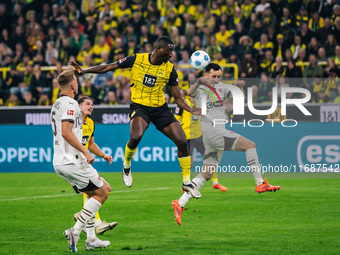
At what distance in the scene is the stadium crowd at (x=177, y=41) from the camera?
1911 cm

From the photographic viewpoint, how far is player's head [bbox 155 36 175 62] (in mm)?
9750

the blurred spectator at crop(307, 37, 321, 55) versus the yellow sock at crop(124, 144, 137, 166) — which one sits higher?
the blurred spectator at crop(307, 37, 321, 55)

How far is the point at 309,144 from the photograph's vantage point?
16.8 metres

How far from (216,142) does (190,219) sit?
4.35 ft

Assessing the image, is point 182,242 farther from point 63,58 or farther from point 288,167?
point 63,58

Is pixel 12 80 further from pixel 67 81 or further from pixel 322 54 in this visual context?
pixel 67 81

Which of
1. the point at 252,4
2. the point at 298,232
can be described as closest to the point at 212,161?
the point at 298,232

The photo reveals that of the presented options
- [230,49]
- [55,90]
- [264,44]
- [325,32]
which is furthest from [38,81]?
[325,32]

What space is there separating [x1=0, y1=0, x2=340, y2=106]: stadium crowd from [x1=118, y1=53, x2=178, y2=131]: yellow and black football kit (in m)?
8.15

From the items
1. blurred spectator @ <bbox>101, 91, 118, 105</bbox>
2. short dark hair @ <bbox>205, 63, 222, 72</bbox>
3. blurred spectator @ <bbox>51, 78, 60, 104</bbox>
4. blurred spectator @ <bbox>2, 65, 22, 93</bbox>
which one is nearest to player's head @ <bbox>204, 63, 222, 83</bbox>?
short dark hair @ <bbox>205, 63, 222, 72</bbox>

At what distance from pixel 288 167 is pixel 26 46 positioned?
11.3 metres

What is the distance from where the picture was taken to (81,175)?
7.45 metres

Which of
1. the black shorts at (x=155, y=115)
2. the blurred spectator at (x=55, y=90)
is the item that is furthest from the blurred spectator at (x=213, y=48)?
the black shorts at (x=155, y=115)

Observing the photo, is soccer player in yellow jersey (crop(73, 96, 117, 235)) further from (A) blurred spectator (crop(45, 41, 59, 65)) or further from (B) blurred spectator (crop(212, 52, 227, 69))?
(A) blurred spectator (crop(45, 41, 59, 65))
